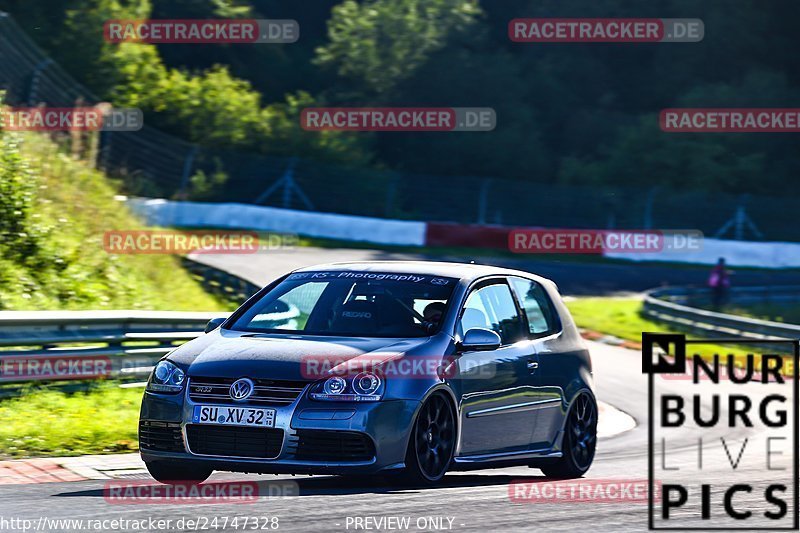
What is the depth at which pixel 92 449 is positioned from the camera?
984 cm

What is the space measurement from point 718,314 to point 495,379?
17904mm

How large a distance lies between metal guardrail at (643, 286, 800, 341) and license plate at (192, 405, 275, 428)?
13.9m

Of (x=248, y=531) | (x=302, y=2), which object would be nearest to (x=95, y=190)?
(x=248, y=531)

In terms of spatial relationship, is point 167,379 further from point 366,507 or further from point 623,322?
point 623,322

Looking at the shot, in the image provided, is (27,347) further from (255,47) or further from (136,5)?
(255,47)

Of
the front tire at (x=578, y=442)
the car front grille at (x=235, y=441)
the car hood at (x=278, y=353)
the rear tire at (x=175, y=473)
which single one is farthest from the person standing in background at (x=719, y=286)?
the car front grille at (x=235, y=441)

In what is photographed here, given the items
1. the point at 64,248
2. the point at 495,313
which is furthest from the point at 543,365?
the point at 64,248

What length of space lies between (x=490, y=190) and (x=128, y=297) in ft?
71.0

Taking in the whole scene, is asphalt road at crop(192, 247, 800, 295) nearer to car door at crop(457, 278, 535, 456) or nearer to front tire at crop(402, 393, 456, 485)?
car door at crop(457, 278, 535, 456)

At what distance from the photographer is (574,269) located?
34.8 metres

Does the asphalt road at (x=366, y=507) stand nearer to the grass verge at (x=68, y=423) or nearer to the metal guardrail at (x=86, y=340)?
the grass verge at (x=68, y=423)

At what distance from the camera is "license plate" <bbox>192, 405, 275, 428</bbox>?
775cm

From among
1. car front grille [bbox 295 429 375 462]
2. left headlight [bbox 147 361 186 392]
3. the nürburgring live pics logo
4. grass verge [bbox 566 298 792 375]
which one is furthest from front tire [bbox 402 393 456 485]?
grass verge [bbox 566 298 792 375]

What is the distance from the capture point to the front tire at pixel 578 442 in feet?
32.4
